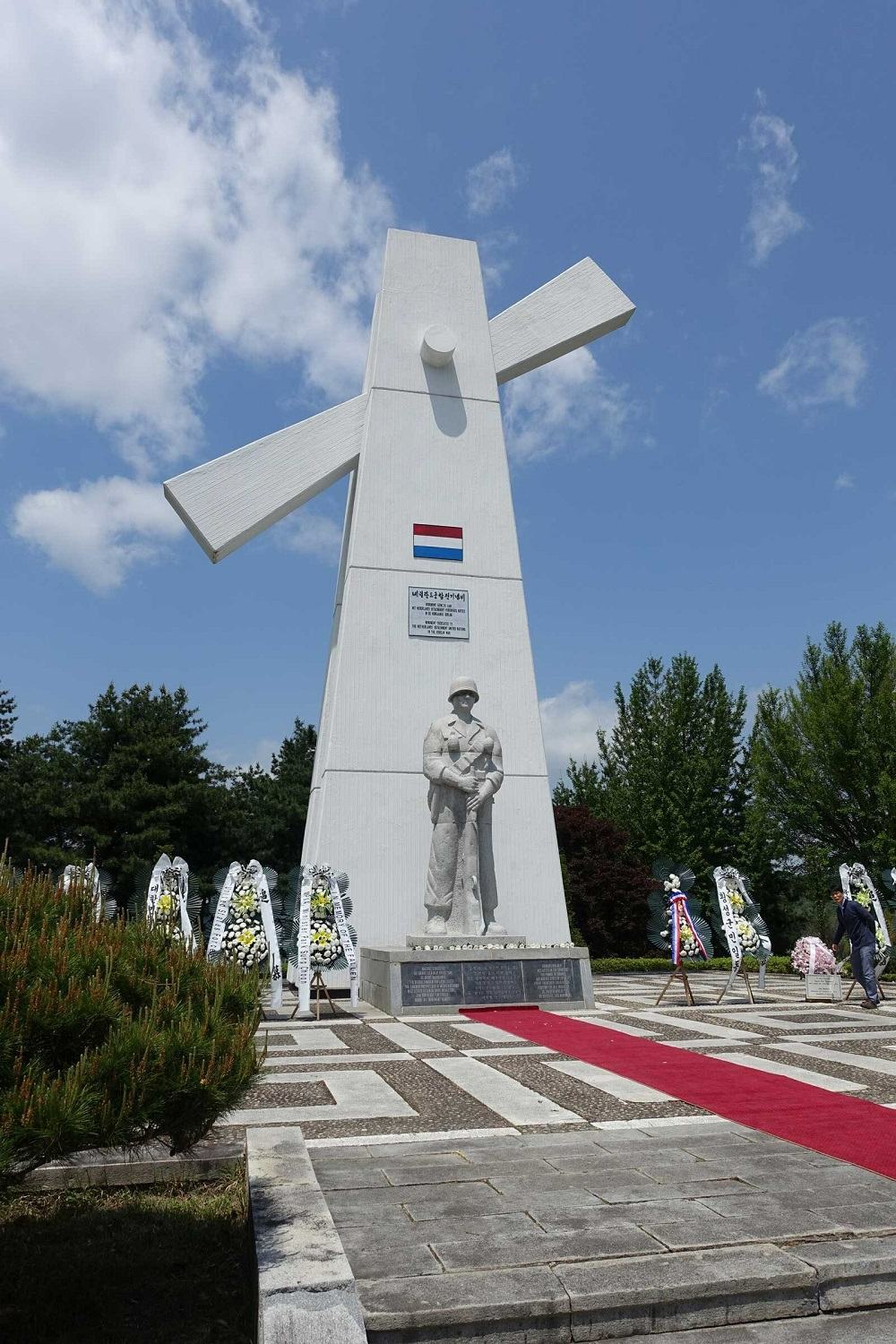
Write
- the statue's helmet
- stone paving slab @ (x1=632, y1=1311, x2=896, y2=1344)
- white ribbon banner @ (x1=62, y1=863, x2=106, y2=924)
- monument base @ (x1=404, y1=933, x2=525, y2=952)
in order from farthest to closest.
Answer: the statue's helmet
monument base @ (x1=404, y1=933, x2=525, y2=952)
white ribbon banner @ (x1=62, y1=863, x2=106, y2=924)
stone paving slab @ (x1=632, y1=1311, x2=896, y2=1344)

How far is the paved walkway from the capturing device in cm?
270

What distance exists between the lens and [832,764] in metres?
25.6

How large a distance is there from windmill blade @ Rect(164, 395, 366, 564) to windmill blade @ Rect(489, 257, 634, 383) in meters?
2.55

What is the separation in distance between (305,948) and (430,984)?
4.19 ft

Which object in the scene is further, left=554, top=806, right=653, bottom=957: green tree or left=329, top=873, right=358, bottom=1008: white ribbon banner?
left=554, top=806, right=653, bottom=957: green tree

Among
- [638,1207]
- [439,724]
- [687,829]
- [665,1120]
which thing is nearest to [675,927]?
[439,724]

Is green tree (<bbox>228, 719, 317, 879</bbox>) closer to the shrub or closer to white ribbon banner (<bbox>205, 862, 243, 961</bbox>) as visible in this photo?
white ribbon banner (<bbox>205, 862, 243, 961</bbox>)

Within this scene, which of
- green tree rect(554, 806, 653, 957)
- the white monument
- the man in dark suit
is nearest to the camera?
the man in dark suit

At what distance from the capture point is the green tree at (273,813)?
2821 centimetres

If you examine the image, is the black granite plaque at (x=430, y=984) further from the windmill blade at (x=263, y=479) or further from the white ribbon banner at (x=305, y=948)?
the windmill blade at (x=263, y=479)

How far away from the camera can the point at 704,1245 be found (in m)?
3.01

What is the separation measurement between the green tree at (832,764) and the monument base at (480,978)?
53.6ft

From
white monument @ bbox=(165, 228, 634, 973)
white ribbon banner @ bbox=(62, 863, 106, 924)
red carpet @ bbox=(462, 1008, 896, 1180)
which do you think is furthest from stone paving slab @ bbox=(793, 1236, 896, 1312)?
white monument @ bbox=(165, 228, 634, 973)

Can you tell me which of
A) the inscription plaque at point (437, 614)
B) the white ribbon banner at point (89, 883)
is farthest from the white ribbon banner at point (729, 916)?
the white ribbon banner at point (89, 883)
